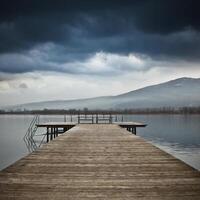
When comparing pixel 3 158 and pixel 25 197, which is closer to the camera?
pixel 25 197

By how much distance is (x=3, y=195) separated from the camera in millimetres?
4715

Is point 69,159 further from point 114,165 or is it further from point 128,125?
point 128,125

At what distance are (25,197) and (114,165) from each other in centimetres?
302

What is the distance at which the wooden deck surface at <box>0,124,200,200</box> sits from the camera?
4793 mm

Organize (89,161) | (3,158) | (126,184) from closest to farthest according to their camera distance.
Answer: (126,184), (89,161), (3,158)

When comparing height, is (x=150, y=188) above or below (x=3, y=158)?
above

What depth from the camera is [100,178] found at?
580 cm

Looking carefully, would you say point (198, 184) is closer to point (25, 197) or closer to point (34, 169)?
point (25, 197)

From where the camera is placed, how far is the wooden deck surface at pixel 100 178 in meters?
4.79

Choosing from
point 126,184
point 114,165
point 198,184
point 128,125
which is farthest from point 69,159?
point 128,125

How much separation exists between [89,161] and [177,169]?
249 centimetres

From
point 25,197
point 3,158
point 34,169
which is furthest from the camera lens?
point 3,158

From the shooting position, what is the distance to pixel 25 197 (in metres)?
4.64

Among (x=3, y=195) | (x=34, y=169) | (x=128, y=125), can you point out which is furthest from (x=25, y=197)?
(x=128, y=125)
